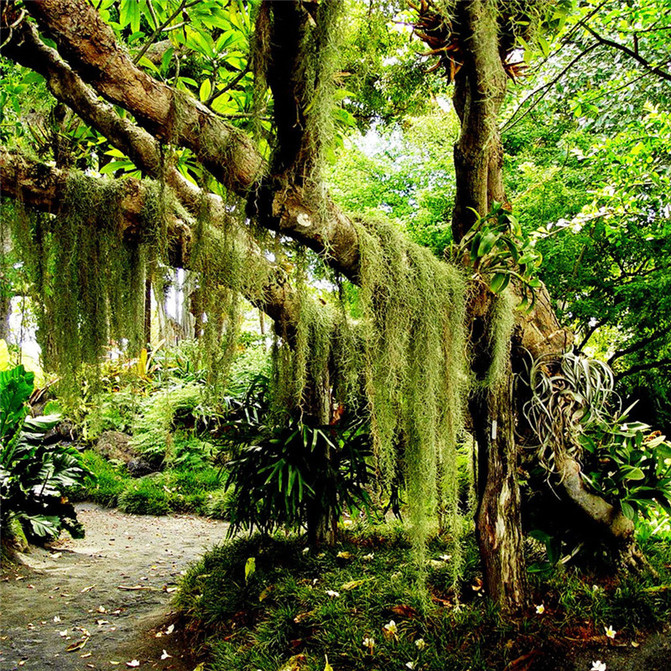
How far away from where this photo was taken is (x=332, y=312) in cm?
323

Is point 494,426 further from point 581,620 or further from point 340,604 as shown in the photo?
point 340,604

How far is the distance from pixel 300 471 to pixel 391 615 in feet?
3.67

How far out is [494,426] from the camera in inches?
107

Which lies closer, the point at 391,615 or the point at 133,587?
the point at 391,615

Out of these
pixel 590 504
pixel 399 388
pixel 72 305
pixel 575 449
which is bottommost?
pixel 590 504

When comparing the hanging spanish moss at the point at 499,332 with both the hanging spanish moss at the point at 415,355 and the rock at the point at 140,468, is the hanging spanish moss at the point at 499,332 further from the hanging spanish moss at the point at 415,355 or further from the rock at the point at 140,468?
the rock at the point at 140,468

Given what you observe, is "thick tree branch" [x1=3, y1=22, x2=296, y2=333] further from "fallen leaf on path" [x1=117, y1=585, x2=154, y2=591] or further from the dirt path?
"fallen leaf on path" [x1=117, y1=585, x2=154, y2=591]

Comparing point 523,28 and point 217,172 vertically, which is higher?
point 523,28

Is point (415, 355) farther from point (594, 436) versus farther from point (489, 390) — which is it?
point (594, 436)

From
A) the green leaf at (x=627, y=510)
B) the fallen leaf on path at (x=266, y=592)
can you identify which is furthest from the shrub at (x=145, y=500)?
the green leaf at (x=627, y=510)

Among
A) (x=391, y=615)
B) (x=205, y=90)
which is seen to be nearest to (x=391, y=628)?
(x=391, y=615)

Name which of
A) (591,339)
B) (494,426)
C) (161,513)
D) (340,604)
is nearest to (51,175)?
(494,426)

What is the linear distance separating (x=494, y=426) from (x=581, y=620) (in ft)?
3.49

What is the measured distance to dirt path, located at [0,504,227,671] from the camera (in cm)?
310
